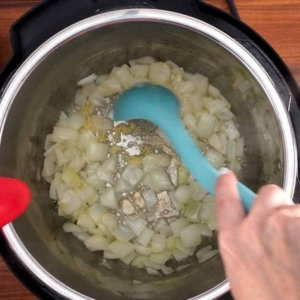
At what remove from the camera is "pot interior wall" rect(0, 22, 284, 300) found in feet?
2.54

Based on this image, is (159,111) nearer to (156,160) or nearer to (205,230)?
(156,160)

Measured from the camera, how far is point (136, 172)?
939 mm

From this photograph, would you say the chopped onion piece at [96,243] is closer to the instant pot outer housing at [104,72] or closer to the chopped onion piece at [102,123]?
the instant pot outer housing at [104,72]

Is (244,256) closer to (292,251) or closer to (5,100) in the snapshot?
(292,251)

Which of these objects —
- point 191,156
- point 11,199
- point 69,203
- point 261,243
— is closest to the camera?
point 261,243

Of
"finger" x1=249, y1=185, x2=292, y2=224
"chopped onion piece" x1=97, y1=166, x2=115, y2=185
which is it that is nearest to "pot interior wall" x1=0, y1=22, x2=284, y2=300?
"chopped onion piece" x1=97, y1=166, x2=115, y2=185

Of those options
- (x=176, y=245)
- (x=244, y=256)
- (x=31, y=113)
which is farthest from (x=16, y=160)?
(x=244, y=256)

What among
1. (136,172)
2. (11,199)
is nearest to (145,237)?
(136,172)

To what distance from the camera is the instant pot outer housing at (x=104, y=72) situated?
0.72 meters

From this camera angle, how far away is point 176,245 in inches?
36.2

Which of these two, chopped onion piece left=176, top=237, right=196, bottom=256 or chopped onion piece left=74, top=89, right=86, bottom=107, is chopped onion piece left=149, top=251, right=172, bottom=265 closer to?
chopped onion piece left=176, top=237, right=196, bottom=256

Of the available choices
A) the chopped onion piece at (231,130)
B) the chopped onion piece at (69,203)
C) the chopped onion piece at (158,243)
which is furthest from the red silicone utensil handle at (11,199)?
the chopped onion piece at (231,130)

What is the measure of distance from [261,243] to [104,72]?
1.73 ft

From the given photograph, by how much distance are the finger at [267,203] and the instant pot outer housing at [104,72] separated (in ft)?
0.66
